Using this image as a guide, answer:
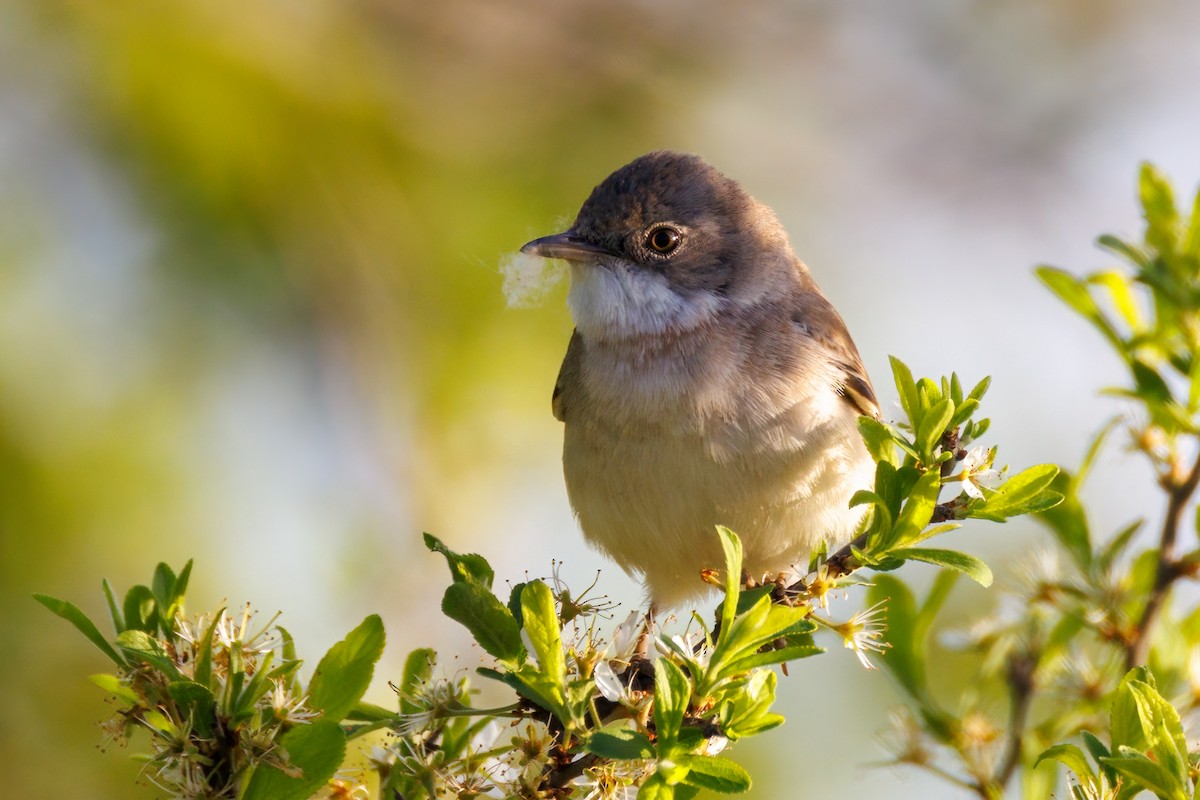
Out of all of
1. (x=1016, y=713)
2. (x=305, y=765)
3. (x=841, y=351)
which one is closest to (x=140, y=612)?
(x=305, y=765)

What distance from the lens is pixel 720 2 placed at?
742 cm

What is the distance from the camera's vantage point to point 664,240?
404 cm

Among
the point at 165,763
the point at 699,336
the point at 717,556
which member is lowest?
the point at 165,763

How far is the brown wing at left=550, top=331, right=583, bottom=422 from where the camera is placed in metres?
4.11

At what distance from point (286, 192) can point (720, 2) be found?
3536 millimetres

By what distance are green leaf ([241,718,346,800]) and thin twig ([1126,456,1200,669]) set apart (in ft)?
5.49

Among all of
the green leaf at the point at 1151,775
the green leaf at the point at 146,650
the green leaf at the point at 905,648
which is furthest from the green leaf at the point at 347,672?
the green leaf at the point at 905,648

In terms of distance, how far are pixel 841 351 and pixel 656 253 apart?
0.70 meters

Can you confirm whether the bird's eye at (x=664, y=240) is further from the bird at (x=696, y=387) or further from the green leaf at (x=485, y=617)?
the green leaf at (x=485, y=617)

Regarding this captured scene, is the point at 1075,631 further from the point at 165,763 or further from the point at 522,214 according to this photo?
the point at 522,214

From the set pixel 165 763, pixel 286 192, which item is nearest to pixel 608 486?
pixel 165 763

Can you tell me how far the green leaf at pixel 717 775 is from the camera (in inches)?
66.1

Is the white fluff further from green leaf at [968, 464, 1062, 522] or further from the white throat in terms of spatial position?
green leaf at [968, 464, 1062, 522]

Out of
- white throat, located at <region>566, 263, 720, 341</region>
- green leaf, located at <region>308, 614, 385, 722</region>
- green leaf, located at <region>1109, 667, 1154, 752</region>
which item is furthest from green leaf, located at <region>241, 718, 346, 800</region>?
white throat, located at <region>566, 263, 720, 341</region>
